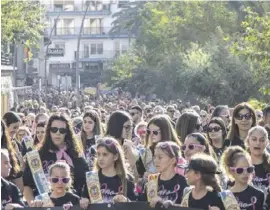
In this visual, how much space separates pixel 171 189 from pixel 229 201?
3.29 feet

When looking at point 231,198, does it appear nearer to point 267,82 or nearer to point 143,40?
point 267,82

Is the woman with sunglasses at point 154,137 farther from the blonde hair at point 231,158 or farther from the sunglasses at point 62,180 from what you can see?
the sunglasses at point 62,180

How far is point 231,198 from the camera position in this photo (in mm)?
8469

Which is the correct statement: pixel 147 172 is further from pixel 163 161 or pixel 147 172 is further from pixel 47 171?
pixel 163 161

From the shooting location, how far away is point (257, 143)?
10.7 metres

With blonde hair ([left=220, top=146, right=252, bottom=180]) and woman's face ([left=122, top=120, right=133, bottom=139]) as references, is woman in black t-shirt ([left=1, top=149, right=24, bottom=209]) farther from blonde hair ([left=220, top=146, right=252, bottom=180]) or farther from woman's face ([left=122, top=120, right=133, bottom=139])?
woman's face ([left=122, top=120, right=133, bottom=139])

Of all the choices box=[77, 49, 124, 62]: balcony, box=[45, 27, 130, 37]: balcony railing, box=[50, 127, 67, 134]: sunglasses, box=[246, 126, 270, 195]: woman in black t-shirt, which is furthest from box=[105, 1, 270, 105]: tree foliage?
box=[45, 27, 130, 37]: balcony railing

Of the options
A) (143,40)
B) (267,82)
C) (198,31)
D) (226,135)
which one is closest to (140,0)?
(143,40)

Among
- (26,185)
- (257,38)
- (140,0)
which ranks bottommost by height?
(26,185)

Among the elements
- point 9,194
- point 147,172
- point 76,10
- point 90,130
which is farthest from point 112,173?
point 76,10

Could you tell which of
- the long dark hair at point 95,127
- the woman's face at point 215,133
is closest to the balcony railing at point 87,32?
the long dark hair at point 95,127

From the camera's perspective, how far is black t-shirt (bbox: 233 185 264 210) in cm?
905

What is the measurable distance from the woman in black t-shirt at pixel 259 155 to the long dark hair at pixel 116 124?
2.13 meters

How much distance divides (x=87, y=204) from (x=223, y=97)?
29.9 meters
